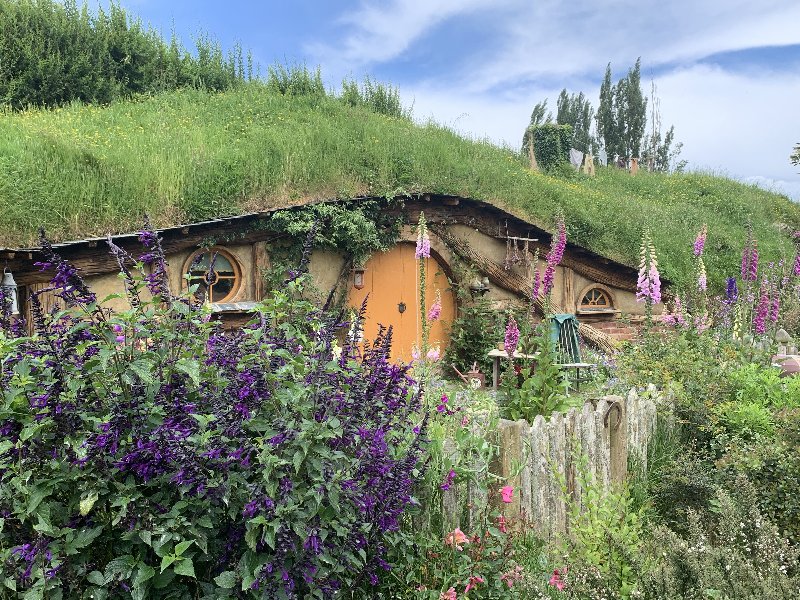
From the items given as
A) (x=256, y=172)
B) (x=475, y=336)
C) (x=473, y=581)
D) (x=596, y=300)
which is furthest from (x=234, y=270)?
(x=473, y=581)

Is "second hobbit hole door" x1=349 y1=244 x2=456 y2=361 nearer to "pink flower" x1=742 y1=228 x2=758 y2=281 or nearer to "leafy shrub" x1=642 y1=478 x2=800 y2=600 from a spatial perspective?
"pink flower" x1=742 y1=228 x2=758 y2=281

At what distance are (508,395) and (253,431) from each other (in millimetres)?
3908

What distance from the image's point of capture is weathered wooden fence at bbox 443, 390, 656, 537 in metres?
3.44

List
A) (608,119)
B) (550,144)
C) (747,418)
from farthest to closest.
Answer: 1. (608,119)
2. (550,144)
3. (747,418)

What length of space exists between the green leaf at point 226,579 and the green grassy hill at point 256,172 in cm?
739

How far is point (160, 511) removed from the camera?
91.0 inches

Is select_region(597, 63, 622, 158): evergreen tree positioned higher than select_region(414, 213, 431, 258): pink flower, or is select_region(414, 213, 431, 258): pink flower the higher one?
select_region(597, 63, 622, 158): evergreen tree

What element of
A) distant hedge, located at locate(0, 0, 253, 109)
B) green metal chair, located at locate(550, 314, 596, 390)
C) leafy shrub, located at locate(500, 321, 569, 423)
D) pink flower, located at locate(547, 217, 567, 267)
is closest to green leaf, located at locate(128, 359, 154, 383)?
leafy shrub, located at locate(500, 321, 569, 423)

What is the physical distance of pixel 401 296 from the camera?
11.5 meters

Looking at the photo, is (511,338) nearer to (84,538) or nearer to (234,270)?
(84,538)

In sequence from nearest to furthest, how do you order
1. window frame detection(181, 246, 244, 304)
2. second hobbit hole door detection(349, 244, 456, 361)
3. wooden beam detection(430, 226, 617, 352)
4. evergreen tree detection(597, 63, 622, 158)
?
window frame detection(181, 246, 244, 304)
second hobbit hole door detection(349, 244, 456, 361)
wooden beam detection(430, 226, 617, 352)
evergreen tree detection(597, 63, 622, 158)

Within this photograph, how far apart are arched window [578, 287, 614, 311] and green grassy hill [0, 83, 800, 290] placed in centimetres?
81

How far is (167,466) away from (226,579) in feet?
1.51

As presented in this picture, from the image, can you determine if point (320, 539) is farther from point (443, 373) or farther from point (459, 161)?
point (459, 161)
